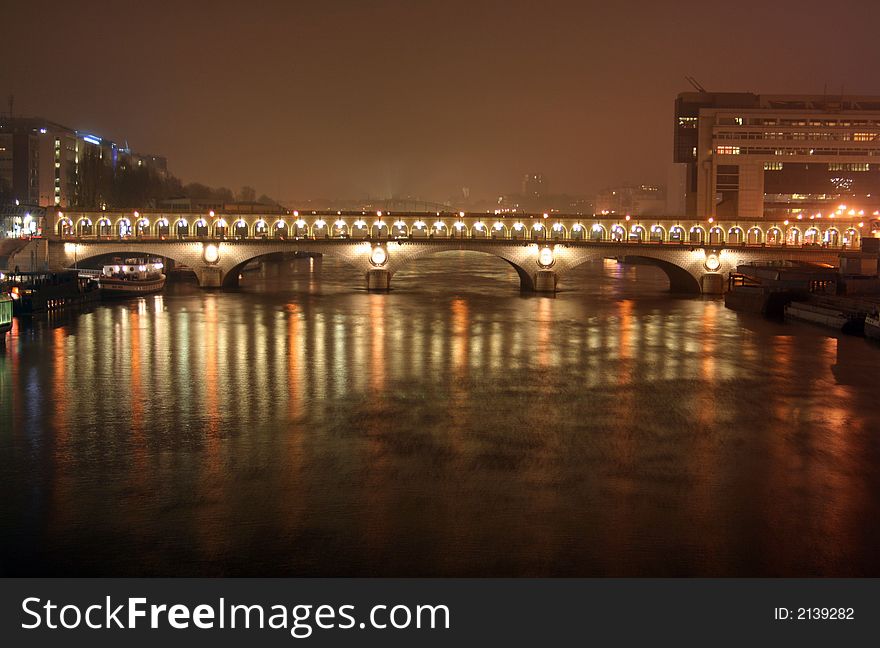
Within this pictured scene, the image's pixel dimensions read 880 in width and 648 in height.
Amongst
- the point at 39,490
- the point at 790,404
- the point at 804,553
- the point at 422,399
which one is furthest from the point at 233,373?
the point at 804,553

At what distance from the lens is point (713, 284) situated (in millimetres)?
69000

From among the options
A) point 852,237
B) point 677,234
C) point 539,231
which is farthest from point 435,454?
point 852,237

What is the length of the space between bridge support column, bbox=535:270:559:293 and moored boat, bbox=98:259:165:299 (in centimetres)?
2862

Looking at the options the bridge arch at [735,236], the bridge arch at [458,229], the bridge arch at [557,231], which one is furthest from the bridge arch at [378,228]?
the bridge arch at [735,236]

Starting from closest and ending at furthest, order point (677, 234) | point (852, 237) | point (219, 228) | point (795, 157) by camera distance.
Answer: point (219, 228) < point (852, 237) < point (677, 234) < point (795, 157)

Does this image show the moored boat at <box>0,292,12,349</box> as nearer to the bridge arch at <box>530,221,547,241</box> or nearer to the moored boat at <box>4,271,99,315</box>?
the moored boat at <box>4,271,99,315</box>

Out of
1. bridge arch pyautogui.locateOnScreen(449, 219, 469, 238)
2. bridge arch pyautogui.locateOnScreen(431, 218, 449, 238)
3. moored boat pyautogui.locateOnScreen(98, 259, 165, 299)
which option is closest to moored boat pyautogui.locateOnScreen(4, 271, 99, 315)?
moored boat pyautogui.locateOnScreen(98, 259, 165, 299)

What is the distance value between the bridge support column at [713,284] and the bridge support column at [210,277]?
37.2m

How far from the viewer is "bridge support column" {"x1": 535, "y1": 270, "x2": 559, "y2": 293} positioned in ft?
229

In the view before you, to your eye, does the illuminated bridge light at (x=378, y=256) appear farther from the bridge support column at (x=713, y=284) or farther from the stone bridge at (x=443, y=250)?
the bridge support column at (x=713, y=284)

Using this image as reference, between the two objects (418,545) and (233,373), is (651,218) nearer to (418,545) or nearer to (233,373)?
(233,373)

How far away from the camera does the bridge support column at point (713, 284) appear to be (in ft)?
226

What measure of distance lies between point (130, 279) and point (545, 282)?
30633 mm

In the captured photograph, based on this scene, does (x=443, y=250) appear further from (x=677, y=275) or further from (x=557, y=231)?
(x=677, y=275)
